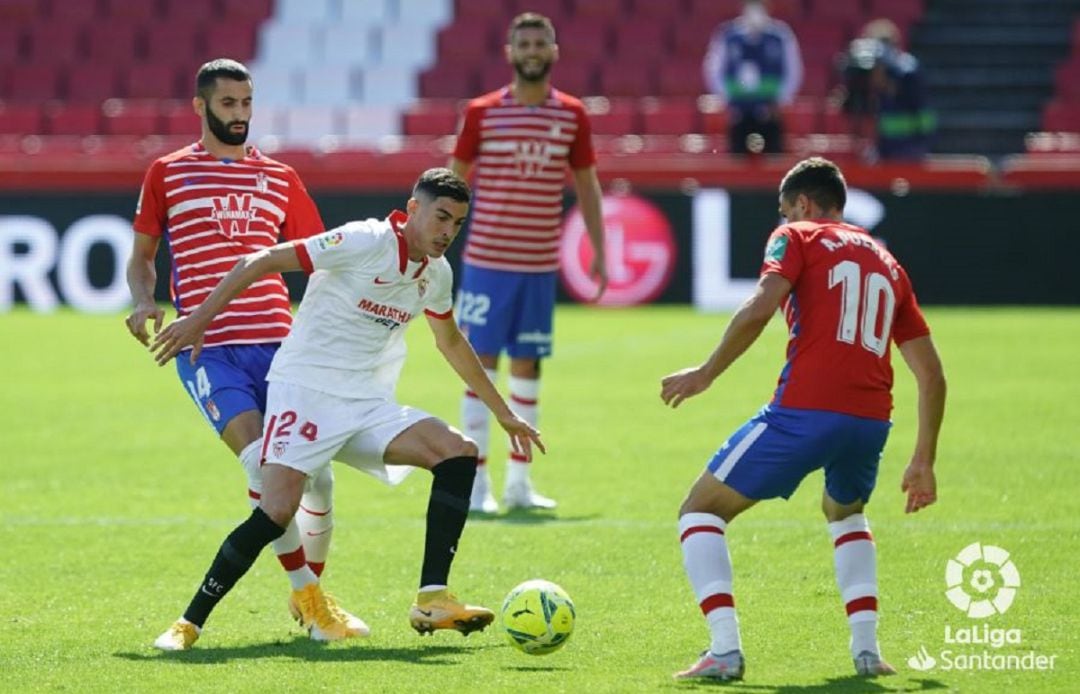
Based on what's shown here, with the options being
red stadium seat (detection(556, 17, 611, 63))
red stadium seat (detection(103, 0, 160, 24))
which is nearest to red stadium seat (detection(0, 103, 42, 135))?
red stadium seat (detection(103, 0, 160, 24))

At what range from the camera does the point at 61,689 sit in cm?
628

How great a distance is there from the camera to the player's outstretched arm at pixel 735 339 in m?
6.31

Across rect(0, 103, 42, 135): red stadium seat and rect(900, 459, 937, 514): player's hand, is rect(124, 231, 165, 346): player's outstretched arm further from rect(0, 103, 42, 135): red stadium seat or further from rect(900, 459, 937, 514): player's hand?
rect(0, 103, 42, 135): red stadium seat

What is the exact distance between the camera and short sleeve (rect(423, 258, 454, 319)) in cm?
724

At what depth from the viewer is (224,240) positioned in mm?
7730

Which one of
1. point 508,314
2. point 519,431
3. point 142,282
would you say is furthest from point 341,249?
point 508,314

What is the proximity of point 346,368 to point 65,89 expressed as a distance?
73.6ft

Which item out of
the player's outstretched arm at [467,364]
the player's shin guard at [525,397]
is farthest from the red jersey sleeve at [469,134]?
the player's outstretched arm at [467,364]

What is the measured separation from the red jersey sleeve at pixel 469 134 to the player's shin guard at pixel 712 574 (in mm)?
4465

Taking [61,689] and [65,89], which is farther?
[65,89]

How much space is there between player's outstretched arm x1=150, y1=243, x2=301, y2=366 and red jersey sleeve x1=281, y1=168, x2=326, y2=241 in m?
1.06

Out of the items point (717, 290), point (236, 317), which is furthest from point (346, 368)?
point (717, 290)

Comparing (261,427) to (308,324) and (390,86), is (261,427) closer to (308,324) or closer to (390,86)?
(308,324)

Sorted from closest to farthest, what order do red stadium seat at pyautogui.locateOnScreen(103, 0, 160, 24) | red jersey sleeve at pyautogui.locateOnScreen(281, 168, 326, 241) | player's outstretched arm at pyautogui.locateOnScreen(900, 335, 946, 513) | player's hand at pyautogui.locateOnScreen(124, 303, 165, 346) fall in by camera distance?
player's outstretched arm at pyautogui.locateOnScreen(900, 335, 946, 513), player's hand at pyautogui.locateOnScreen(124, 303, 165, 346), red jersey sleeve at pyautogui.locateOnScreen(281, 168, 326, 241), red stadium seat at pyautogui.locateOnScreen(103, 0, 160, 24)
